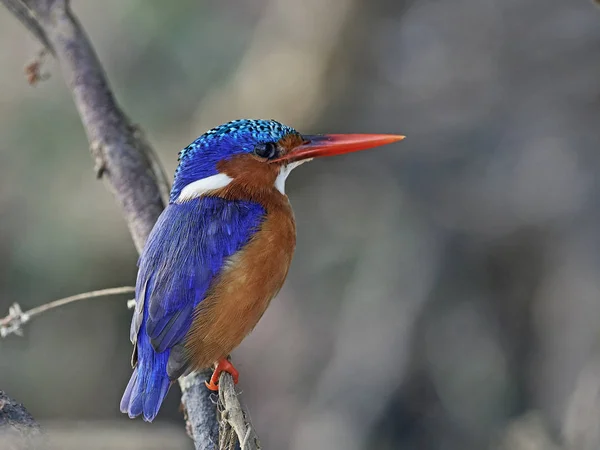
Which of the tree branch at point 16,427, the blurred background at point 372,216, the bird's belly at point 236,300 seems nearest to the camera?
the tree branch at point 16,427

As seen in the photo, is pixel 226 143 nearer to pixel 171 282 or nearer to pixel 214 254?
pixel 214 254

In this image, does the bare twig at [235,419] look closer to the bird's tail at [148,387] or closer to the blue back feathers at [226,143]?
the bird's tail at [148,387]

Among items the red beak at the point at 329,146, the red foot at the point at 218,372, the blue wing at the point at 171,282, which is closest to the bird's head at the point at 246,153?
the red beak at the point at 329,146

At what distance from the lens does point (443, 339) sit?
3705mm

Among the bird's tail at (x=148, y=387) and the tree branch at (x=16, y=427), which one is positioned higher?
the tree branch at (x=16, y=427)

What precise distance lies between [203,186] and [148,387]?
0.64 metres

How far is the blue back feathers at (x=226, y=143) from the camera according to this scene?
2240 mm

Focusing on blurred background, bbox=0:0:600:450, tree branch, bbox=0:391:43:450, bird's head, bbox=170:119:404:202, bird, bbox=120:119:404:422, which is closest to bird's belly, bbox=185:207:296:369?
bird, bbox=120:119:404:422

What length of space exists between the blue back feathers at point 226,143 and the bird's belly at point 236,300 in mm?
277

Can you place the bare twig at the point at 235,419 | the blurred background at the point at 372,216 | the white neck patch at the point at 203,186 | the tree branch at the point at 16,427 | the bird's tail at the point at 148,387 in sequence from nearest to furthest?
the tree branch at the point at 16,427 < the bare twig at the point at 235,419 < the bird's tail at the point at 148,387 < the white neck patch at the point at 203,186 < the blurred background at the point at 372,216

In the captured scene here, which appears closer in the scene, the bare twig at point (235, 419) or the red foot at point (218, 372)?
the bare twig at point (235, 419)

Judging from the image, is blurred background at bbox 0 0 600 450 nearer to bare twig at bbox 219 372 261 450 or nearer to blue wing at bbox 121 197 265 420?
blue wing at bbox 121 197 265 420

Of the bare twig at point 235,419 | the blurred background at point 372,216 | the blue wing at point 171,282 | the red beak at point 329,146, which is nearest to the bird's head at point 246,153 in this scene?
Result: the red beak at point 329,146

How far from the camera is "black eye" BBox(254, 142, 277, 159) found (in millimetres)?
2262
